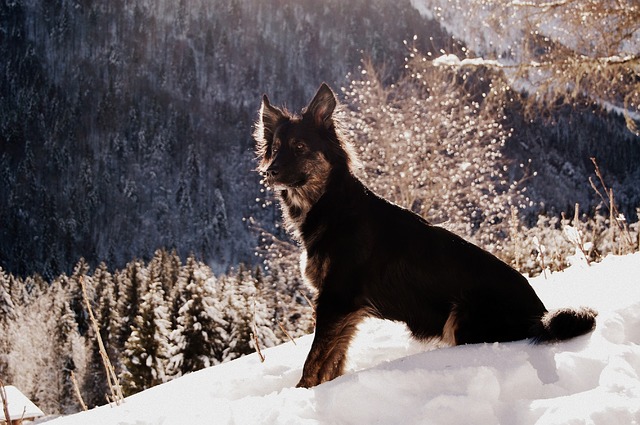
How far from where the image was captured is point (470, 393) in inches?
77.5

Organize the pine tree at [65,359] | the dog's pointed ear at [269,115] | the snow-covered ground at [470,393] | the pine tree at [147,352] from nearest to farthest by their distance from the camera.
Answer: the snow-covered ground at [470,393] < the dog's pointed ear at [269,115] < the pine tree at [147,352] < the pine tree at [65,359]

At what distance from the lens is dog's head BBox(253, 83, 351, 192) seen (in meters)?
3.60

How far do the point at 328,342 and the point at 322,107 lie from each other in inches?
70.2

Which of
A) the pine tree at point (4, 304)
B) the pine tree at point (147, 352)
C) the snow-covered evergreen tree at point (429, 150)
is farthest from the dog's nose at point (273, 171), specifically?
the pine tree at point (4, 304)

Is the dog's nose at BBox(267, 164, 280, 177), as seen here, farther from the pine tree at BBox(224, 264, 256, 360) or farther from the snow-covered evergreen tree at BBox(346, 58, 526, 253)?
the pine tree at BBox(224, 264, 256, 360)

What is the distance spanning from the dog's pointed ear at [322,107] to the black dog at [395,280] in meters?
0.48

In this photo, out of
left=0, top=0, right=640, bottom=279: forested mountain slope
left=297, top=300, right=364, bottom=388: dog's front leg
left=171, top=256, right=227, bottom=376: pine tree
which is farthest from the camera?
left=0, top=0, right=640, bottom=279: forested mountain slope

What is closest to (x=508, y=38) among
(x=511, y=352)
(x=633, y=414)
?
(x=511, y=352)

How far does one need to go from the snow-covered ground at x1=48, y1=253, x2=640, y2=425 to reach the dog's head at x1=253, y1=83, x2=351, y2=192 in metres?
1.50

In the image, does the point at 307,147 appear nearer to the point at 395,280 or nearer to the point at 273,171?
the point at 273,171

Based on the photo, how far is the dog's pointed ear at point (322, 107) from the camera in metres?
3.79

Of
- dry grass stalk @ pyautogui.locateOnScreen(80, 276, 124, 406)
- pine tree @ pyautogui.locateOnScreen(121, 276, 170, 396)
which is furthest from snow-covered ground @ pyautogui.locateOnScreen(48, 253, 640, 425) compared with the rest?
pine tree @ pyautogui.locateOnScreen(121, 276, 170, 396)

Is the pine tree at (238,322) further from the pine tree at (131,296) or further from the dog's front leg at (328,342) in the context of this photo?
the pine tree at (131,296)

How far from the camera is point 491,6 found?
8.13 metres
